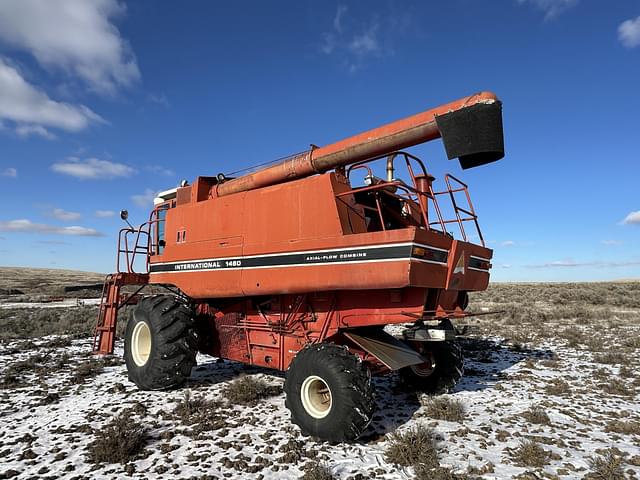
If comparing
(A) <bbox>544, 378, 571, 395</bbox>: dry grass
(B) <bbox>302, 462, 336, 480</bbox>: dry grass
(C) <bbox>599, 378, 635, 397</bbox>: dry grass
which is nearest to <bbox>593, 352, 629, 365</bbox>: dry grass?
(C) <bbox>599, 378, 635, 397</bbox>: dry grass

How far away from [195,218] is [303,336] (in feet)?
9.88

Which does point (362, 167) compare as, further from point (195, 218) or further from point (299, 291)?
point (195, 218)

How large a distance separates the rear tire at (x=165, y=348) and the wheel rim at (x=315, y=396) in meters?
2.65

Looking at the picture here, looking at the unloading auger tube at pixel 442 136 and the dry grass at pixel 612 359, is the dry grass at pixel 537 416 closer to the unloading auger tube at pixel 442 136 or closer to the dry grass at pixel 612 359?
the unloading auger tube at pixel 442 136

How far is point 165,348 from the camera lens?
687 centimetres

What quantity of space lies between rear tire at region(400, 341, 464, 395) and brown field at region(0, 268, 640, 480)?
0.88ft

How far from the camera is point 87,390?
23.5 ft

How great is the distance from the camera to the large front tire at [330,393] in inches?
189

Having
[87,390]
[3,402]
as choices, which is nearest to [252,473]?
[87,390]

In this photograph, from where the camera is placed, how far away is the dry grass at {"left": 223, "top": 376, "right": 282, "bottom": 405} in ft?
21.4

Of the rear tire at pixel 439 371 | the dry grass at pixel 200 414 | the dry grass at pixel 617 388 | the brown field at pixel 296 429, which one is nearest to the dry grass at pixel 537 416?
the brown field at pixel 296 429

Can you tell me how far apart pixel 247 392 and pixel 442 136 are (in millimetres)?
4918

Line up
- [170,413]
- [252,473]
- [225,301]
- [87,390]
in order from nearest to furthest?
[252,473], [170,413], [87,390], [225,301]

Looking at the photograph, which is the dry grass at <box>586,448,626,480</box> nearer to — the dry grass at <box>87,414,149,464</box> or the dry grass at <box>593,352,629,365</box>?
the dry grass at <box>87,414,149,464</box>
